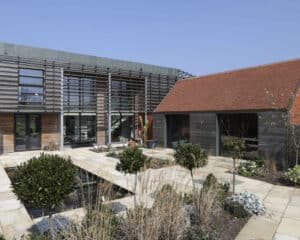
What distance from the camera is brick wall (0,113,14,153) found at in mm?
15297

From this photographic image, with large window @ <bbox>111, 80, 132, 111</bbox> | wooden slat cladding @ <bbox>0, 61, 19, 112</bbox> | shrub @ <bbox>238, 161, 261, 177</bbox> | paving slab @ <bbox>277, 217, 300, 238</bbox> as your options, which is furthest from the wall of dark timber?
wooden slat cladding @ <bbox>0, 61, 19, 112</bbox>

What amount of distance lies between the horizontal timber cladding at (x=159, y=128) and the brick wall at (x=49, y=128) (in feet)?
23.2

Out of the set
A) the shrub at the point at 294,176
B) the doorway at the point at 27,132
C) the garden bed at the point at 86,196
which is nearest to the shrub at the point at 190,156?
the garden bed at the point at 86,196

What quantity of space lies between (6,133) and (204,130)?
1232 centimetres

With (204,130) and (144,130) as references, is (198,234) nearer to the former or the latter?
(204,130)

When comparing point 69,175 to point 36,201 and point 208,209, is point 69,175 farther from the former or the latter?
point 208,209

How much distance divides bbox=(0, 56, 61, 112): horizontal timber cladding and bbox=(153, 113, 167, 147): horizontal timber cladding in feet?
23.2

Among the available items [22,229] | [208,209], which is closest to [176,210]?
[208,209]

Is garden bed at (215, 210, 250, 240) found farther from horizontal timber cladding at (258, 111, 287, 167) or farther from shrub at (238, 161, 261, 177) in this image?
horizontal timber cladding at (258, 111, 287, 167)

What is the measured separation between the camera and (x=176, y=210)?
4168 mm

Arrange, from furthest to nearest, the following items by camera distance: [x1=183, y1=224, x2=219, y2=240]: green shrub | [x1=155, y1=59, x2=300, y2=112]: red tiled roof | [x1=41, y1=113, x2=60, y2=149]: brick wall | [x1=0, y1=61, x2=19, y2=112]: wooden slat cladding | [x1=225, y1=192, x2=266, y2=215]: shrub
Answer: [x1=41, y1=113, x2=60, y2=149]: brick wall, [x1=0, y1=61, x2=19, y2=112]: wooden slat cladding, [x1=155, y1=59, x2=300, y2=112]: red tiled roof, [x1=225, y1=192, x2=266, y2=215]: shrub, [x1=183, y1=224, x2=219, y2=240]: green shrub

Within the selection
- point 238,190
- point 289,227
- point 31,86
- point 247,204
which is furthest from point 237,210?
point 31,86

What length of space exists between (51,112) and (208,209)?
1388 centimetres

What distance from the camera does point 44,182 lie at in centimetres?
397
